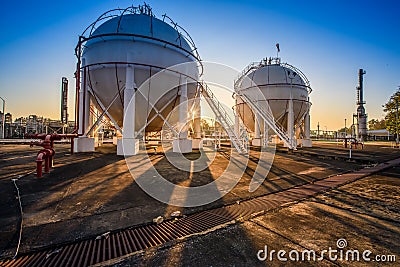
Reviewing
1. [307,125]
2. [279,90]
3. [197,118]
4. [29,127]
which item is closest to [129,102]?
[197,118]

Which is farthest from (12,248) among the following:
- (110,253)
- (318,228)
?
(318,228)

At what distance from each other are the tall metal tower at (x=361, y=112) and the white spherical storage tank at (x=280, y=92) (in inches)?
939

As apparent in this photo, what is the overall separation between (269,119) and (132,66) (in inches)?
439

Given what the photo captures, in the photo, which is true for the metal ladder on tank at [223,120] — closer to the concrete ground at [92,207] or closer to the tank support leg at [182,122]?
the tank support leg at [182,122]

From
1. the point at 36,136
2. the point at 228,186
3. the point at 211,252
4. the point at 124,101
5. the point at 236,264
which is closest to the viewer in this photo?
the point at 236,264

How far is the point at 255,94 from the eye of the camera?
18.4 meters

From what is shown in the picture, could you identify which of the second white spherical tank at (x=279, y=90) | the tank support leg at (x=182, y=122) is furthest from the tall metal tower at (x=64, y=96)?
the second white spherical tank at (x=279, y=90)

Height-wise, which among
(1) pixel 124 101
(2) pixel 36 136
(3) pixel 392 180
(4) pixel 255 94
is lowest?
(3) pixel 392 180

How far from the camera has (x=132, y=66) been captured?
9852 mm

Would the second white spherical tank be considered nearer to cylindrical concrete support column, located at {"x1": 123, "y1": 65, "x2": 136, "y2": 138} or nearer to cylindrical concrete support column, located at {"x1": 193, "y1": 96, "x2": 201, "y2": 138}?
cylindrical concrete support column, located at {"x1": 193, "y1": 96, "x2": 201, "y2": 138}

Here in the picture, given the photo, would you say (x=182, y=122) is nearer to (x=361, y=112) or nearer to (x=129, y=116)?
(x=129, y=116)

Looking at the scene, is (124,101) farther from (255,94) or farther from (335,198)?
(255,94)

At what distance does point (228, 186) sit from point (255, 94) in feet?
50.2

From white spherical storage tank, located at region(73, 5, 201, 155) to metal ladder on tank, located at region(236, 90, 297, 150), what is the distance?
7077 millimetres
